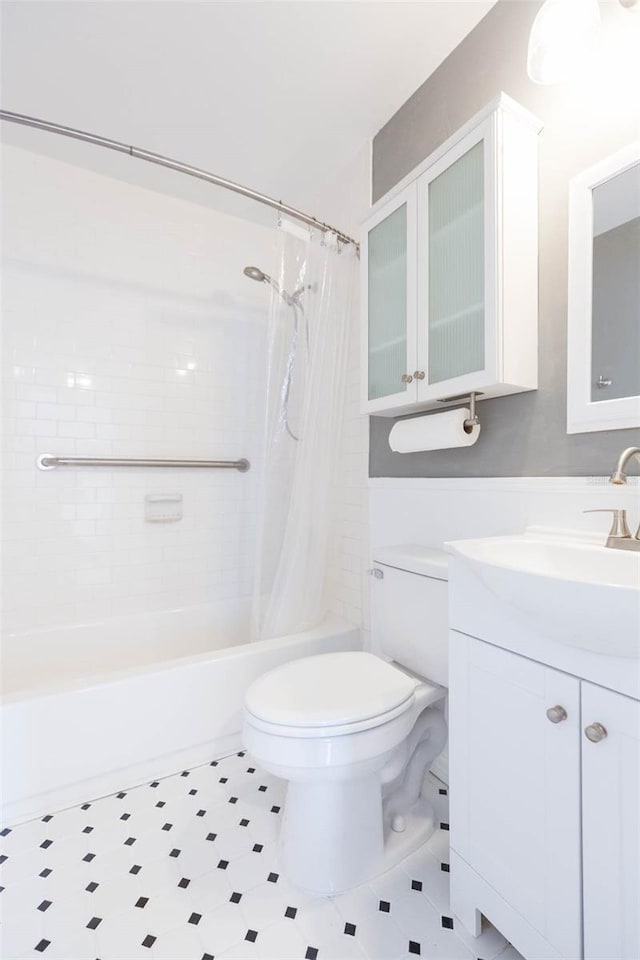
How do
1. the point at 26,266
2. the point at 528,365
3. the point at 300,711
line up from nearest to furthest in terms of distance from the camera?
1. the point at 300,711
2. the point at 528,365
3. the point at 26,266

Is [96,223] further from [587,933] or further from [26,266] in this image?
[587,933]

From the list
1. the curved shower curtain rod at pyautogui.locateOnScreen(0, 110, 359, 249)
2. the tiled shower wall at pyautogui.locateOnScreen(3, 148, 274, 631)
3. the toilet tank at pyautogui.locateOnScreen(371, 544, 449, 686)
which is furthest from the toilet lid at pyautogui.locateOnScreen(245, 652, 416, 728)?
the curved shower curtain rod at pyautogui.locateOnScreen(0, 110, 359, 249)

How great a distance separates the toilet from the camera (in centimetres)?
108

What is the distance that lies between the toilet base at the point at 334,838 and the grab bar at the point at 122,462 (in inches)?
56.0

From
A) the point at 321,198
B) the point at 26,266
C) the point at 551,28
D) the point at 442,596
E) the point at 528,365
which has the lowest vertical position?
the point at 442,596

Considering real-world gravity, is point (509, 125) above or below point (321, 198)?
below

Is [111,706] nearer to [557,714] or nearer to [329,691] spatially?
[329,691]

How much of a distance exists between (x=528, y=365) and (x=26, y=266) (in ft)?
6.55

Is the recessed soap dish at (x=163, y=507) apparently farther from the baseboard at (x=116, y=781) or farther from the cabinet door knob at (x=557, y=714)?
the cabinet door knob at (x=557, y=714)

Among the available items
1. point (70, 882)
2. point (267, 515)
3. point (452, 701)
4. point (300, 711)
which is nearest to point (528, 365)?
point (452, 701)

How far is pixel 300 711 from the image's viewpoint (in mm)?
1094

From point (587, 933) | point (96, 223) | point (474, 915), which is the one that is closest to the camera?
point (587, 933)

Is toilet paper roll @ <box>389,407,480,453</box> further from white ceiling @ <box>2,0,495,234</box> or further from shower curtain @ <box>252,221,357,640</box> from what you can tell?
white ceiling @ <box>2,0,495,234</box>

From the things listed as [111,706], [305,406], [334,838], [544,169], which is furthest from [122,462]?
[544,169]
